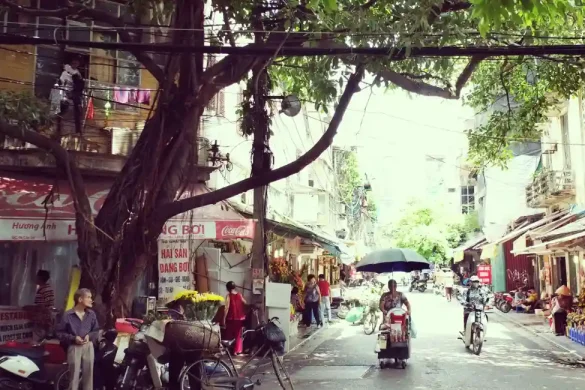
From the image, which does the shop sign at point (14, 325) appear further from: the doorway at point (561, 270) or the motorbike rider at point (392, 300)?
the doorway at point (561, 270)

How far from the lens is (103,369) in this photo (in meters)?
8.08

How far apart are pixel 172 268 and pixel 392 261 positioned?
4.59 metres

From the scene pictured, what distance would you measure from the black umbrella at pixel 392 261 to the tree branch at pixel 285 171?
4903 millimetres

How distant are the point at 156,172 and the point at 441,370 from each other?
19.7ft

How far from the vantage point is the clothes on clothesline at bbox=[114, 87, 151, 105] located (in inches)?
500

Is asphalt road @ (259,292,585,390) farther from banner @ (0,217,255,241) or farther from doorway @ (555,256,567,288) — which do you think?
doorway @ (555,256,567,288)

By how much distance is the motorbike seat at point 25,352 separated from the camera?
25.5ft

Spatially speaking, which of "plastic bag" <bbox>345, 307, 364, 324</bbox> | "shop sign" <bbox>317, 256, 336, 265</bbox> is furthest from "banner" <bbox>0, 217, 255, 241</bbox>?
"shop sign" <bbox>317, 256, 336, 265</bbox>

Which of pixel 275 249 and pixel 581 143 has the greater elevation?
pixel 581 143

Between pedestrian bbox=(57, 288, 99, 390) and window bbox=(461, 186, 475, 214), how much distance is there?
5250cm

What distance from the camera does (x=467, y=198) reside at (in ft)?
192

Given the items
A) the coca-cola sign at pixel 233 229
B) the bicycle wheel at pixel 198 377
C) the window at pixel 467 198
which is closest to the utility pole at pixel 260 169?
the coca-cola sign at pixel 233 229

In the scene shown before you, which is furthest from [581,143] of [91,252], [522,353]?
[91,252]

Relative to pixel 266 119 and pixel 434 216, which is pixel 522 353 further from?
pixel 434 216
